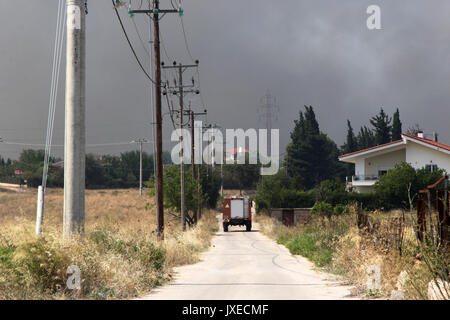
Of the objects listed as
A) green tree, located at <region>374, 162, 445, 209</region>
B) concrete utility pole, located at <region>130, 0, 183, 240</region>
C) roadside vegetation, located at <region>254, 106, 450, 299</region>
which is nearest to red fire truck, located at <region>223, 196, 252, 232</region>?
roadside vegetation, located at <region>254, 106, 450, 299</region>

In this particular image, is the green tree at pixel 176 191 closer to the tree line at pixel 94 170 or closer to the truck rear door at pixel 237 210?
the truck rear door at pixel 237 210

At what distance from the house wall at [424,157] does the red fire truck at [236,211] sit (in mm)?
18859

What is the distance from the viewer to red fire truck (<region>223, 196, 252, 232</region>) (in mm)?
43781

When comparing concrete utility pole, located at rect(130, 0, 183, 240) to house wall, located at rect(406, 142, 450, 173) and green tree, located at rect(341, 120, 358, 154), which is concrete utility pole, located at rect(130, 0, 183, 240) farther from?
green tree, located at rect(341, 120, 358, 154)

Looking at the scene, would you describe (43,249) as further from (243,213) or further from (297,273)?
(243,213)

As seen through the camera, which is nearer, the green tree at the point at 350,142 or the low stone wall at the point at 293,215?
the low stone wall at the point at 293,215

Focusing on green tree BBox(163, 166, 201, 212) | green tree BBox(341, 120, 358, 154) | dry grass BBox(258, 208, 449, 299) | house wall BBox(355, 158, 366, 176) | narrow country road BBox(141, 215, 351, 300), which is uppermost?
green tree BBox(341, 120, 358, 154)

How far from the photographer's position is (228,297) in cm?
983

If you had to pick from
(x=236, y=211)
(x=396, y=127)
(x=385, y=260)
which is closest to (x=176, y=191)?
(x=236, y=211)

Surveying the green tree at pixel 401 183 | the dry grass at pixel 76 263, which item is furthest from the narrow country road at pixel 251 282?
the green tree at pixel 401 183

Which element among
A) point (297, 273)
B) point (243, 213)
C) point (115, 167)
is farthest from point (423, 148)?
point (115, 167)

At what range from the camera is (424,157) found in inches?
1996

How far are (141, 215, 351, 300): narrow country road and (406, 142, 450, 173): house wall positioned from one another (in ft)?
117

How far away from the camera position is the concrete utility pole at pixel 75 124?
10.9m
